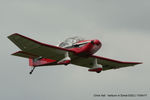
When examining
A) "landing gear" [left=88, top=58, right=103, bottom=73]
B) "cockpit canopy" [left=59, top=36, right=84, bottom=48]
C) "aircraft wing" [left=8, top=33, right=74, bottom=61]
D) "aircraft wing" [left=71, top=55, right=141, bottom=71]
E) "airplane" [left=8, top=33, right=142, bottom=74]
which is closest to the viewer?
"aircraft wing" [left=8, top=33, right=74, bottom=61]

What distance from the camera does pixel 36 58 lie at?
140 feet

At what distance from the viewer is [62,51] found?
38.2 m

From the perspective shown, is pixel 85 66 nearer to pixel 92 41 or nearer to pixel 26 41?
pixel 92 41

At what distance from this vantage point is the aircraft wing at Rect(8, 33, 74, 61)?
118ft

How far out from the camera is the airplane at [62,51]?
36.9 m

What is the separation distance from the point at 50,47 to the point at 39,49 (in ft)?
3.20

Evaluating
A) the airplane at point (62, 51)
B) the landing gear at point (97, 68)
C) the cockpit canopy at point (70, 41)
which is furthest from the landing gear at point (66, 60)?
the landing gear at point (97, 68)

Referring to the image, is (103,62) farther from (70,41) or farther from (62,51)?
(62,51)

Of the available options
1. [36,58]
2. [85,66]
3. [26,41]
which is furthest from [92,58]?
[26,41]

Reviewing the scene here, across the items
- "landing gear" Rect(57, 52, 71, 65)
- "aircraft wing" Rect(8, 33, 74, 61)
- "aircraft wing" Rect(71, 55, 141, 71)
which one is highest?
"aircraft wing" Rect(8, 33, 74, 61)

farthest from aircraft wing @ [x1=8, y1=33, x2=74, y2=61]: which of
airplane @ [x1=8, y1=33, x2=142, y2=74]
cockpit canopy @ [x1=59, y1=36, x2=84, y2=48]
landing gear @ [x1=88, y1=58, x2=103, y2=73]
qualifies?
landing gear @ [x1=88, y1=58, x2=103, y2=73]

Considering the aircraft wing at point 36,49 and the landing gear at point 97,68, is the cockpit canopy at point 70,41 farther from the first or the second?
the landing gear at point 97,68

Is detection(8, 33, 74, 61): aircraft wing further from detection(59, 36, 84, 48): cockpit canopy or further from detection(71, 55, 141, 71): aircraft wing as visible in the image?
detection(71, 55, 141, 71): aircraft wing

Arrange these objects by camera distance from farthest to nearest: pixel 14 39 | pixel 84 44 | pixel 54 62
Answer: pixel 54 62
pixel 84 44
pixel 14 39
